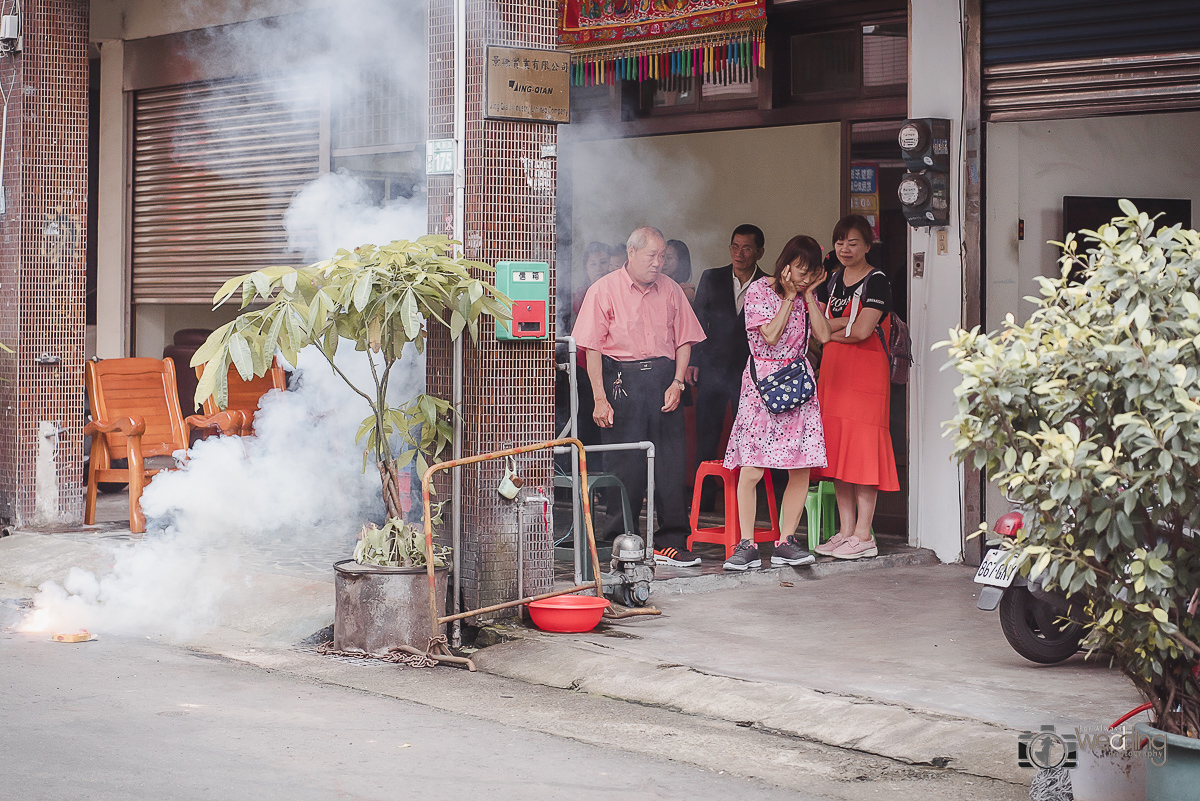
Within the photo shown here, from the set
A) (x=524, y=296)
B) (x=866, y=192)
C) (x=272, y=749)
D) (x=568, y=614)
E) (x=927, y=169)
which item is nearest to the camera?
(x=272, y=749)

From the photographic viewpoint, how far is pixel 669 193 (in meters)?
12.9

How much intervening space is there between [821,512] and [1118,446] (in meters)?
5.48

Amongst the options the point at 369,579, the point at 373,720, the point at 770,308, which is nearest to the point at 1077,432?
the point at 373,720

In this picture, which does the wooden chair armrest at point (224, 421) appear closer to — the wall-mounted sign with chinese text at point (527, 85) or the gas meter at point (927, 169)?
the wall-mounted sign with chinese text at point (527, 85)

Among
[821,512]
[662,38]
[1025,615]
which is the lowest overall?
[1025,615]

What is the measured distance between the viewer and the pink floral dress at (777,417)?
8859mm

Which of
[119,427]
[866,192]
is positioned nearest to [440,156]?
[119,427]

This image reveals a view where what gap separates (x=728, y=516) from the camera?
9242mm

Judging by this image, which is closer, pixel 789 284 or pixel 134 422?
pixel 789 284

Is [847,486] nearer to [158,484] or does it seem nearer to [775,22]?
[775,22]

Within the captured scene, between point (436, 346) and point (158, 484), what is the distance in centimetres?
249

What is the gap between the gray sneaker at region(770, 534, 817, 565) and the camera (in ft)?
29.5

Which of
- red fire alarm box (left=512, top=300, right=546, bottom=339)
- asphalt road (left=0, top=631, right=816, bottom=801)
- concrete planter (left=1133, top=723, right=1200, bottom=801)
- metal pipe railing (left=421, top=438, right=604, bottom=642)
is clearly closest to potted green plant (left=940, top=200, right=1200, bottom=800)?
Result: concrete planter (left=1133, top=723, right=1200, bottom=801)

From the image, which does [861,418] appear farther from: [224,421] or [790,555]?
[224,421]
